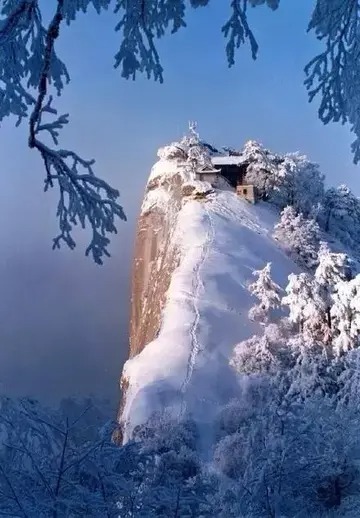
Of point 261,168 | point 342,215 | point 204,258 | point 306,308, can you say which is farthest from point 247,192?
point 306,308

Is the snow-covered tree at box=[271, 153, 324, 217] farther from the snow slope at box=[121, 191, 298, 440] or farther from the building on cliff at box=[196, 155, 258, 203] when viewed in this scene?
the snow slope at box=[121, 191, 298, 440]

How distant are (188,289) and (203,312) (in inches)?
91.9

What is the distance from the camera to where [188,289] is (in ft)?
110

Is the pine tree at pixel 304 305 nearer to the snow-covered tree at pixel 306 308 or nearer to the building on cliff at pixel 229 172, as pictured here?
the snow-covered tree at pixel 306 308

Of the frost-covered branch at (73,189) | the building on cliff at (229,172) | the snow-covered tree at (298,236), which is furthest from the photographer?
the building on cliff at (229,172)

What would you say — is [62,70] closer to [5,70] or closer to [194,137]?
[5,70]

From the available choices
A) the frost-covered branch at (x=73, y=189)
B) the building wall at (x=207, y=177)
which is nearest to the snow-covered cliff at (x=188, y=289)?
the building wall at (x=207, y=177)

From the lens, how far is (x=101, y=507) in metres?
6.65

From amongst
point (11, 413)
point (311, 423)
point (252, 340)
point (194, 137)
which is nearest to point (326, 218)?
point (194, 137)

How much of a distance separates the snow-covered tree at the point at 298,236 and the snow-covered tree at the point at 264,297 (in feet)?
24.4

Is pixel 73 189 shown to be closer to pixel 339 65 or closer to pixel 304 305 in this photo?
pixel 339 65

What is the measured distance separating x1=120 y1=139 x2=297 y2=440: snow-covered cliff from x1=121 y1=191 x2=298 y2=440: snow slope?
5cm

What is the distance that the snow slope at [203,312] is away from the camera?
26328 mm

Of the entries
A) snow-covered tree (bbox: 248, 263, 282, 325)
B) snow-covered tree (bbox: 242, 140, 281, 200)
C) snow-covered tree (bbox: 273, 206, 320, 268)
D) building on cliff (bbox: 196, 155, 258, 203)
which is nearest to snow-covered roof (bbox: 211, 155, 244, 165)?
building on cliff (bbox: 196, 155, 258, 203)
